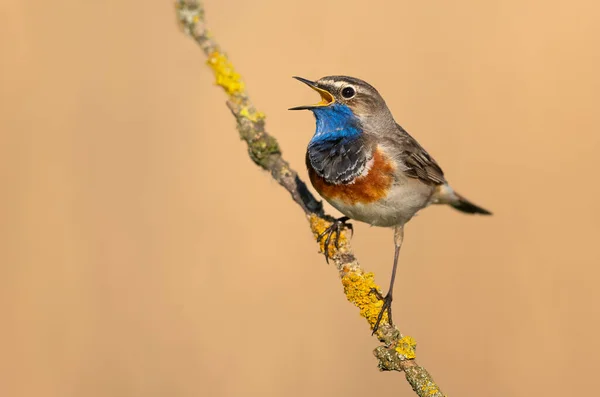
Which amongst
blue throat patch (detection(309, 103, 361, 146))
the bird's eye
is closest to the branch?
blue throat patch (detection(309, 103, 361, 146))

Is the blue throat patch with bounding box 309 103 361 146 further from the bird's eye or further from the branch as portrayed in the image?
the branch

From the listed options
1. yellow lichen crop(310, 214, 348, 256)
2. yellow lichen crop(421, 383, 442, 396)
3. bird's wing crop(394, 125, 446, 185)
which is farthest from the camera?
bird's wing crop(394, 125, 446, 185)

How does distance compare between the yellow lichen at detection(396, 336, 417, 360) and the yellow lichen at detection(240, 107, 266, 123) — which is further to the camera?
the yellow lichen at detection(240, 107, 266, 123)

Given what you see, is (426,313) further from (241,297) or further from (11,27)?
(11,27)

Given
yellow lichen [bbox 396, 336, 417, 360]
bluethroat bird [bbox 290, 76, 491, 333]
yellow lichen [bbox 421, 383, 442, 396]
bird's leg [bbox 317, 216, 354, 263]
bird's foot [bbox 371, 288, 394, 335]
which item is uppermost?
bluethroat bird [bbox 290, 76, 491, 333]

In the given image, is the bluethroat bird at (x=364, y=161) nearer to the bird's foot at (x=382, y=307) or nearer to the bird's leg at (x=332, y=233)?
the bird's leg at (x=332, y=233)

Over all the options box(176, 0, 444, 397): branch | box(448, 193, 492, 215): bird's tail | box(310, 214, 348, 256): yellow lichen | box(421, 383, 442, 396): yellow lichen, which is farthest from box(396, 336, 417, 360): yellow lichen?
box(448, 193, 492, 215): bird's tail

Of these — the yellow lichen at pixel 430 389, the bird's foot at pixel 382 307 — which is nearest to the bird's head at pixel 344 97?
the bird's foot at pixel 382 307

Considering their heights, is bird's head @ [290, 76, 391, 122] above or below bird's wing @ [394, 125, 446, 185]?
above

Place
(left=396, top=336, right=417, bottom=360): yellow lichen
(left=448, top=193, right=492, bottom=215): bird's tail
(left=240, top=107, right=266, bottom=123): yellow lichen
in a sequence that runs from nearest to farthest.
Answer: (left=396, top=336, right=417, bottom=360): yellow lichen → (left=240, top=107, right=266, bottom=123): yellow lichen → (left=448, top=193, right=492, bottom=215): bird's tail
